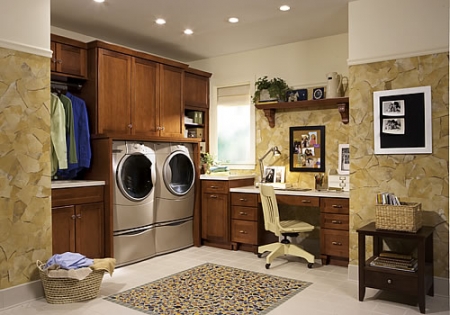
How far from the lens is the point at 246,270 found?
4.14m

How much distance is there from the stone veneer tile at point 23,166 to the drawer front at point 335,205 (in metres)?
2.68

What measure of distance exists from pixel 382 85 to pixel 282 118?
5.75ft

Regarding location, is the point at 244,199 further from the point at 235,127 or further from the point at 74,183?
the point at 74,183

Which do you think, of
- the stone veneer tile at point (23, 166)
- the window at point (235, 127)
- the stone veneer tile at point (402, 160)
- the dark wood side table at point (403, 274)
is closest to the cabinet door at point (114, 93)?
the stone veneer tile at point (23, 166)

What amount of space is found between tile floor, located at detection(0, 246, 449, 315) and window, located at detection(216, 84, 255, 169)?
1.45m

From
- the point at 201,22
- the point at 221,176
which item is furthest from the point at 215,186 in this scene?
the point at 201,22

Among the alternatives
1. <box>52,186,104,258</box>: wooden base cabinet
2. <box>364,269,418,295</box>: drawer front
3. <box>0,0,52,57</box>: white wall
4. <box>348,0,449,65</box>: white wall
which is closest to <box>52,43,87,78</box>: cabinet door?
<box>0,0,52,57</box>: white wall

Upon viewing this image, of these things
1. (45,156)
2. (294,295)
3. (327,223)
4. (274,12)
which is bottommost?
(294,295)

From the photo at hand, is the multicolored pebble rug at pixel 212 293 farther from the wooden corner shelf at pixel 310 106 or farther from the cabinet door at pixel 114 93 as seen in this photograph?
the wooden corner shelf at pixel 310 106

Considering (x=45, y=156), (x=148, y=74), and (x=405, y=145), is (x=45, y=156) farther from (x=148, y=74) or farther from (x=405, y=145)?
(x=405, y=145)

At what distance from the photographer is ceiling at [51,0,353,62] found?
3939mm

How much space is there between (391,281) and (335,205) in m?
1.19

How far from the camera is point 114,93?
4559mm

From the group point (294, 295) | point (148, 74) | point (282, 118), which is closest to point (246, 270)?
point (294, 295)
